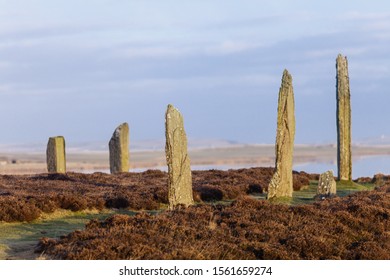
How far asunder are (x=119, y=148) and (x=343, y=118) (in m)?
9.95

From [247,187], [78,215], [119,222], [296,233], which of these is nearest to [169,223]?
[119,222]

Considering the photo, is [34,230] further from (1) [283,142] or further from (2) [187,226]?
(1) [283,142]

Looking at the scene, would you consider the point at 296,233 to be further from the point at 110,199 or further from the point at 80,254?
the point at 110,199

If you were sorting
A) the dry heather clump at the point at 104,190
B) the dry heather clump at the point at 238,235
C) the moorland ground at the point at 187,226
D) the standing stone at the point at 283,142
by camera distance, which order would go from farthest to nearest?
the standing stone at the point at 283,142, the dry heather clump at the point at 104,190, the moorland ground at the point at 187,226, the dry heather clump at the point at 238,235

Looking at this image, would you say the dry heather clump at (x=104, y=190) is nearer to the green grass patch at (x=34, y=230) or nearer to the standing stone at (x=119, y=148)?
the green grass patch at (x=34, y=230)

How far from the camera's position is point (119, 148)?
3681cm

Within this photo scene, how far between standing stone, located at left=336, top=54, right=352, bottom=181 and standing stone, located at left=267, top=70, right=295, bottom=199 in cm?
773

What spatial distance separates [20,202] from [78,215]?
1.52 meters

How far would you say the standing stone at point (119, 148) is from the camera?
120ft

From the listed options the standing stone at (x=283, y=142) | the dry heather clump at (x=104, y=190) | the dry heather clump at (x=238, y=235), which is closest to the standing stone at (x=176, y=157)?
the dry heather clump at (x=238, y=235)

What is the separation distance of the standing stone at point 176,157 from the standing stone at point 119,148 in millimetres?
15966

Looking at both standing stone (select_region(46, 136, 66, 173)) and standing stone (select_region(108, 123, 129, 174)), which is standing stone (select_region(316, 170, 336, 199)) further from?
standing stone (select_region(46, 136, 66, 173))
